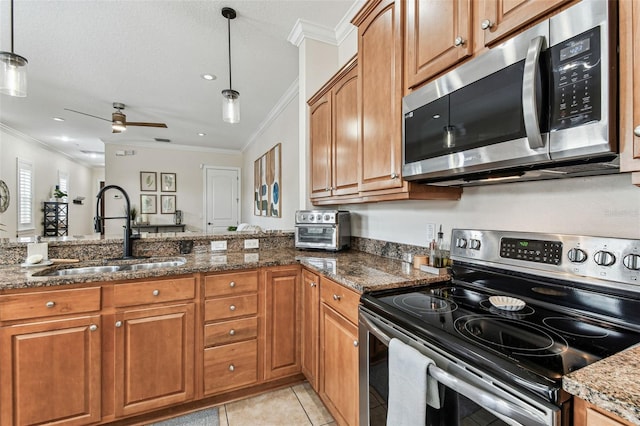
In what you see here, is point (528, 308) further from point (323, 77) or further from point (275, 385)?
point (323, 77)

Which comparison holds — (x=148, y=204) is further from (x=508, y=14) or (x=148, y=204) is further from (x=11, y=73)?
(x=508, y=14)

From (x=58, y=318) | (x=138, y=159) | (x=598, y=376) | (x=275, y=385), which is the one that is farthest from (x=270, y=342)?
(x=138, y=159)

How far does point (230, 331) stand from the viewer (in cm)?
185

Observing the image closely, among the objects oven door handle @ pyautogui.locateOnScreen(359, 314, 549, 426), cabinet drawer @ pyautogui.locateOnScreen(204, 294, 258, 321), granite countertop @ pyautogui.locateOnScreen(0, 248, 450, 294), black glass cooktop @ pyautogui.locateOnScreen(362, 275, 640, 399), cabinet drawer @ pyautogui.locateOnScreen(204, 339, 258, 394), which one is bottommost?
cabinet drawer @ pyautogui.locateOnScreen(204, 339, 258, 394)

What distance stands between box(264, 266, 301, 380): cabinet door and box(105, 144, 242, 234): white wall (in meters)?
5.43

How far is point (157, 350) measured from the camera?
5.50ft

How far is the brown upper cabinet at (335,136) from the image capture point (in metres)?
1.98

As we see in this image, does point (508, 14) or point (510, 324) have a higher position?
point (508, 14)

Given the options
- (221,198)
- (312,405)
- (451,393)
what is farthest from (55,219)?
(451,393)

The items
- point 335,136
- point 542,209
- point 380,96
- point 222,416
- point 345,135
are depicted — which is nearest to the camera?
point 542,209

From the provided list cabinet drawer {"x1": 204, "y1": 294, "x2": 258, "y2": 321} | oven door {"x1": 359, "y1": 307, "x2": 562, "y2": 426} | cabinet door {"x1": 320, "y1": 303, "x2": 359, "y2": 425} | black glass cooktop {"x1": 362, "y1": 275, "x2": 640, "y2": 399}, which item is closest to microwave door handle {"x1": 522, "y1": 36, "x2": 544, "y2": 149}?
black glass cooktop {"x1": 362, "y1": 275, "x2": 640, "y2": 399}

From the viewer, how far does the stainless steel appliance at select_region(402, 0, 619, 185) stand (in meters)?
0.77

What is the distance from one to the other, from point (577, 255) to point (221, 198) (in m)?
6.78

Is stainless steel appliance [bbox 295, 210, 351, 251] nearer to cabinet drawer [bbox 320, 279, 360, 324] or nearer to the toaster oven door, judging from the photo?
the toaster oven door
